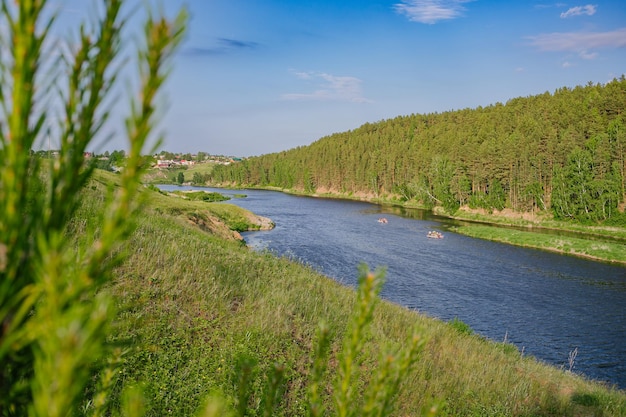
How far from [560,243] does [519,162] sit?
3292 cm

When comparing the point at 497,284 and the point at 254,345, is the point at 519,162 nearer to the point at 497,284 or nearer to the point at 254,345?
the point at 497,284

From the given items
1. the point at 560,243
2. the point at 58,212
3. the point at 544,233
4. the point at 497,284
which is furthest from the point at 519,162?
the point at 58,212

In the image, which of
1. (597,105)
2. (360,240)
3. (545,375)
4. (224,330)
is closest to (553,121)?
(597,105)

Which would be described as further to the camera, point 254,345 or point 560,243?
point 560,243

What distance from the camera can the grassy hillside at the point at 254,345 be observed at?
651 centimetres

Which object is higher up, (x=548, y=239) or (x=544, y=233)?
(x=544, y=233)

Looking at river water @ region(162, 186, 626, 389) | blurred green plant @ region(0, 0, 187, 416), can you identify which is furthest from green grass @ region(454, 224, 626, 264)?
blurred green plant @ region(0, 0, 187, 416)

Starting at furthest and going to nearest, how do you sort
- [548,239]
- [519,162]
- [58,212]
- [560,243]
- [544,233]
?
[519,162] < [544,233] < [548,239] < [560,243] < [58,212]

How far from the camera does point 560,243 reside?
43.4m

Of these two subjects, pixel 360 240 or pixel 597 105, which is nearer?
pixel 360 240

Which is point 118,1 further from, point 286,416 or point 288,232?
point 288,232

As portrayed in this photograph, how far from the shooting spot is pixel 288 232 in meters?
46.1

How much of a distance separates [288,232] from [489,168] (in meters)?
47.4

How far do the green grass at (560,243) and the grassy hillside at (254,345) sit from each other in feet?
108
